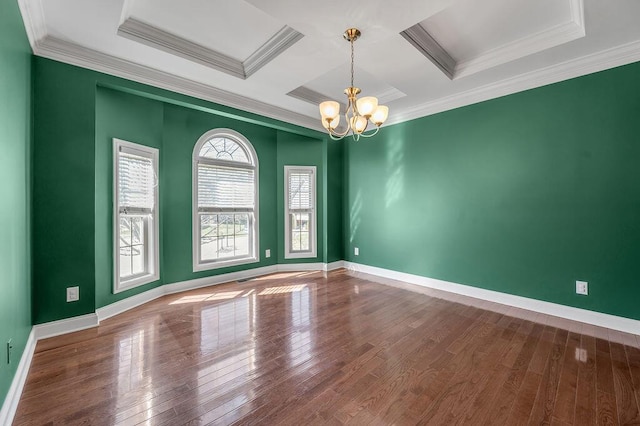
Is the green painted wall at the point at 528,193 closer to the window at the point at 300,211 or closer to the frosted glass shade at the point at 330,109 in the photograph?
the window at the point at 300,211

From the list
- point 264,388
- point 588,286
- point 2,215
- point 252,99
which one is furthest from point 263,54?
point 588,286

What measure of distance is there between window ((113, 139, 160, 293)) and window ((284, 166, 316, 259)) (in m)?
2.14

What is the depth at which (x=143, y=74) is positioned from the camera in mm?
2969

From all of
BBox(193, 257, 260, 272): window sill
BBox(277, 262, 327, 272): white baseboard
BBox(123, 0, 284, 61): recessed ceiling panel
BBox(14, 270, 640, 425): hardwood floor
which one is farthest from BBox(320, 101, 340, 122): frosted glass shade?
BBox(277, 262, 327, 272): white baseboard

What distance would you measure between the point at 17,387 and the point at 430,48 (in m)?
4.27

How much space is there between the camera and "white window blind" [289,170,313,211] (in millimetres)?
5039

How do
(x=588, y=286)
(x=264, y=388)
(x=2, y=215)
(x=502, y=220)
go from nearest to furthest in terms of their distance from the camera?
1. (x=2, y=215)
2. (x=264, y=388)
3. (x=588, y=286)
4. (x=502, y=220)

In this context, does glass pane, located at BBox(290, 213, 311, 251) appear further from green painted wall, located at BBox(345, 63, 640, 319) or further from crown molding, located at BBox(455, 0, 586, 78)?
crown molding, located at BBox(455, 0, 586, 78)

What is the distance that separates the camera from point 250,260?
458cm

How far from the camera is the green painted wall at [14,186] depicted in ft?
5.26

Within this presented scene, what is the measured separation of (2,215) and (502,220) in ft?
14.9

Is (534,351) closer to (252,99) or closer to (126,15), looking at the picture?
(252,99)

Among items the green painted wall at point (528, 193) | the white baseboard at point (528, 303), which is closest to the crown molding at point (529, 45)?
the green painted wall at point (528, 193)

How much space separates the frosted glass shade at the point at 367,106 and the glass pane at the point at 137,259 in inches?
125
